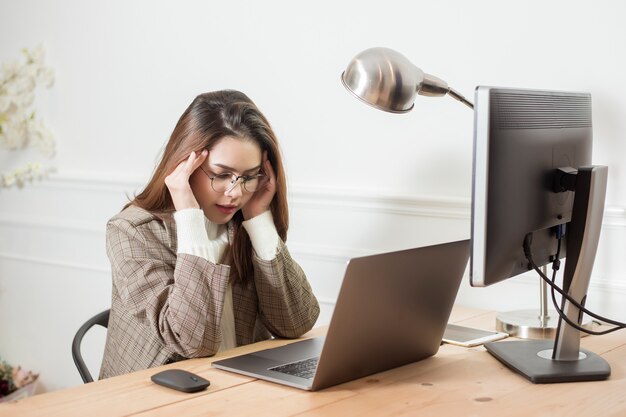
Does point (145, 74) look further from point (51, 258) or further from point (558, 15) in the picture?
point (558, 15)

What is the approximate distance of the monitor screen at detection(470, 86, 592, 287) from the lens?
1.27m

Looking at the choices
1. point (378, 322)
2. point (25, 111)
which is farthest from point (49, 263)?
point (378, 322)

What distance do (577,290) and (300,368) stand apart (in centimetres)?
51

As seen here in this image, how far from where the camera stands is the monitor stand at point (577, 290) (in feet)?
4.68

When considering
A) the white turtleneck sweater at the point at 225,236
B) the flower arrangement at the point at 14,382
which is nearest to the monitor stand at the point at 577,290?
the white turtleneck sweater at the point at 225,236

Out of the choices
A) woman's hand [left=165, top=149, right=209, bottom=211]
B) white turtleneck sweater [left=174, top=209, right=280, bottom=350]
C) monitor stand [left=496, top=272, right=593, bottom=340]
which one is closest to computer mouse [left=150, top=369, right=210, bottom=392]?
white turtleneck sweater [left=174, top=209, right=280, bottom=350]

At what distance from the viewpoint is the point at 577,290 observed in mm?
1480

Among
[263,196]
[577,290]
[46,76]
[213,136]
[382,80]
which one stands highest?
[46,76]

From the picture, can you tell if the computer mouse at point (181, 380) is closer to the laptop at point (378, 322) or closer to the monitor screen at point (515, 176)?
the laptop at point (378, 322)

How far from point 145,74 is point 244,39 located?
45 cm

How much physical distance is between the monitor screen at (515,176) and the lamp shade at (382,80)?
0.31 meters

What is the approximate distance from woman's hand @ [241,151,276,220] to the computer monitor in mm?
669

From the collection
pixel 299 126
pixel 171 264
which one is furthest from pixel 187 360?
pixel 299 126

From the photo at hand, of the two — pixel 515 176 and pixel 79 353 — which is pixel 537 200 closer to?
pixel 515 176
